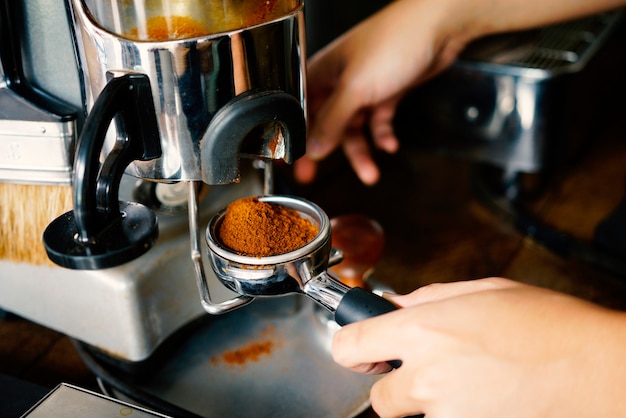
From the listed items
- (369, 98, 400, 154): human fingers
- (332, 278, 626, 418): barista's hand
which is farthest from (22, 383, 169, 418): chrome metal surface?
(369, 98, 400, 154): human fingers

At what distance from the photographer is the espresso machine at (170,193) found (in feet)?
1.41

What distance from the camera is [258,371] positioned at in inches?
24.1

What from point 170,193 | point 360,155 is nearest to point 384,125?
point 360,155

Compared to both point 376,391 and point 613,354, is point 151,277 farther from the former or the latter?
point 613,354

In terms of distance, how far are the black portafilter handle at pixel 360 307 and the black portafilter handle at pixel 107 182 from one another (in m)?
0.14

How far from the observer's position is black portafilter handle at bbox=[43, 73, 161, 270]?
42 cm

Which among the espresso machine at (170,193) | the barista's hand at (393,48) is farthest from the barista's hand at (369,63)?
the espresso machine at (170,193)

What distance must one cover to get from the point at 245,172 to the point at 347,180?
1.14ft

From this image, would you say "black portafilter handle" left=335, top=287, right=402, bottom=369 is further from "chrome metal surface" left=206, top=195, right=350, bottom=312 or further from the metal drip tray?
the metal drip tray

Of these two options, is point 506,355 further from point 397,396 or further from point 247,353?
point 247,353

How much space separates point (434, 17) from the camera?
724 millimetres

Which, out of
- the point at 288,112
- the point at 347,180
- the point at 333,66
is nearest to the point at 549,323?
the point at 288,112

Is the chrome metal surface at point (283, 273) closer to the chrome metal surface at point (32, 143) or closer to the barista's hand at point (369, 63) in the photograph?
the chrome metal surface at point (32, 143)

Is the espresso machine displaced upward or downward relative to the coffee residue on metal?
upward
